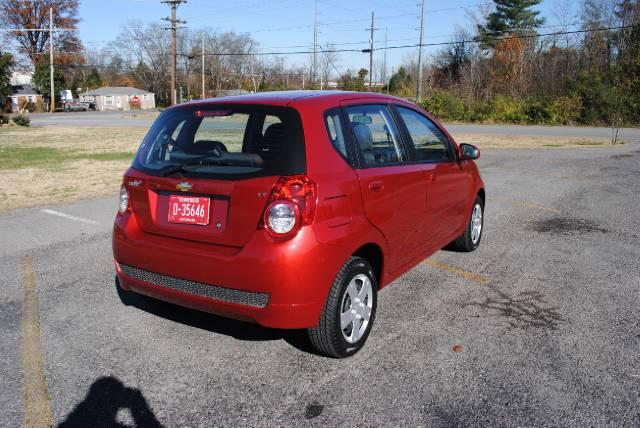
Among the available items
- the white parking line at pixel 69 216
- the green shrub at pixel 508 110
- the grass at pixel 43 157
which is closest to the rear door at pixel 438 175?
the white parking line at pixel 69 216

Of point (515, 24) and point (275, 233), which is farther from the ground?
point (515, 24)

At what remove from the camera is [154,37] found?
9500 cm

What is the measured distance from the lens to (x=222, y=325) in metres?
4.00

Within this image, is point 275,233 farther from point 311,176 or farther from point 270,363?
point 270,363

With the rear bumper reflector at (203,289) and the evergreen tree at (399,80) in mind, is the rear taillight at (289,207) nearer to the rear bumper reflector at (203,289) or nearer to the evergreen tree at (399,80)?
the rear bumper reflector at (203,289)

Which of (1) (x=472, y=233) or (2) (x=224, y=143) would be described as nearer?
(2) (x=224, y=143)

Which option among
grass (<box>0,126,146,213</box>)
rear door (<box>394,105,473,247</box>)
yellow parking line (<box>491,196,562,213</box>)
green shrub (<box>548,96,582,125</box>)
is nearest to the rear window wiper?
rear door (<box>394,105,473,247</box>)

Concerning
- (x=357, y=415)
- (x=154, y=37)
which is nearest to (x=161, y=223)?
(x=357, y=415)

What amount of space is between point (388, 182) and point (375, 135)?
40 centimetres

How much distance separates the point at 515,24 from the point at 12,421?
64.2m

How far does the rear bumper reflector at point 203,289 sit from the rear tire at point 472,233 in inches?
123

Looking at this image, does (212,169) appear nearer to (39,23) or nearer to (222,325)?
(222,325)

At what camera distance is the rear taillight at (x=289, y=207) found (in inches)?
119

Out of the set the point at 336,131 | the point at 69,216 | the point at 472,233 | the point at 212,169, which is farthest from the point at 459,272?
the point at 69,216
